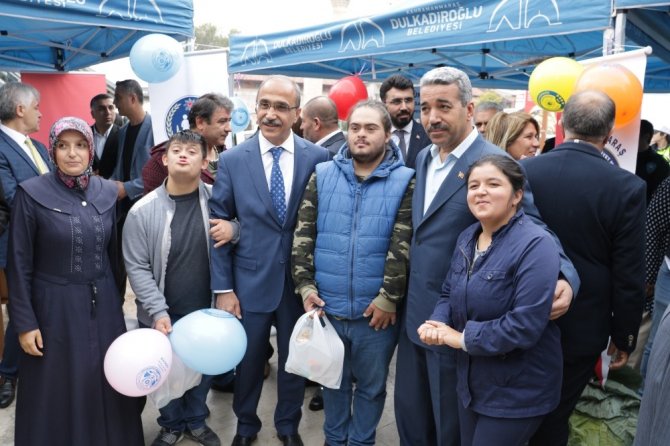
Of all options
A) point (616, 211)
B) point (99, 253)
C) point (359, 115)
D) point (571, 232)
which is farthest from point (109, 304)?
point (616, 211)

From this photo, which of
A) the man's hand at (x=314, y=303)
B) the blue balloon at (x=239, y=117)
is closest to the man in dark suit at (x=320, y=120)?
the man's hand at (x=314, y=303)

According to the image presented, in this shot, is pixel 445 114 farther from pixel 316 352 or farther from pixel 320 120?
pixel 320 120

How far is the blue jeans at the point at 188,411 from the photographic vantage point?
2781 millimetres

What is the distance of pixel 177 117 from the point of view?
444cm

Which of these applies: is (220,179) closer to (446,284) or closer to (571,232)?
(446,284)

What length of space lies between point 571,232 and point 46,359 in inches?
93.1

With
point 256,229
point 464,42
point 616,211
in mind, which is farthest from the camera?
point 464,42

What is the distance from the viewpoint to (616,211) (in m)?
2.02

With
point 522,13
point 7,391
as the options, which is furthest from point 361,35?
point 7,391

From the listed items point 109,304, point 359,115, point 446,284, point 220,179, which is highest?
point 359,115

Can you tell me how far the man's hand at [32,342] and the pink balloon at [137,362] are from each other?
287 mm

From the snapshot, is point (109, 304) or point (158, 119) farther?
point (158, 119)

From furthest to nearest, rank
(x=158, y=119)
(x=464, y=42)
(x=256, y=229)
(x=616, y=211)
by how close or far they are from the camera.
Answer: (x=158, y=119), (x=464, y=42), (x=256, y=229), (x=616, y=211)

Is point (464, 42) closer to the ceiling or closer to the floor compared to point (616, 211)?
closer to the ceiling
